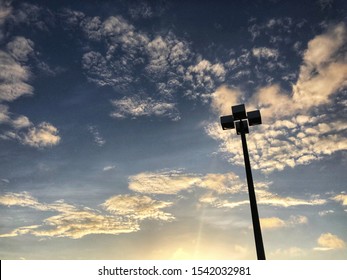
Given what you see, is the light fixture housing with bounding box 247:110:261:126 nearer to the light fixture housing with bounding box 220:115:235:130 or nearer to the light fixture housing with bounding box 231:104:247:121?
the light fixture housing with bounding box 231:104:247:121

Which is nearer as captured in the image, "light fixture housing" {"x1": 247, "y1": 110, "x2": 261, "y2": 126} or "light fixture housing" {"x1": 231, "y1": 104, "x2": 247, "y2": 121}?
"light fixture housing" {"x1": 231, "y1": 104, "x2": 247, "y2": 121}

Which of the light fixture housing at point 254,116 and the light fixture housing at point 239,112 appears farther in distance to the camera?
the light fixture housing at point 254,116

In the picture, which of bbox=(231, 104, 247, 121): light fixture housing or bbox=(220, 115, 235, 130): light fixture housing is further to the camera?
bbox=(220, 115, 235, 130): light fixture housing

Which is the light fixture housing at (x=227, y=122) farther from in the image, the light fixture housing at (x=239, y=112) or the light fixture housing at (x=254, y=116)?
the light fixture housing at (x=254, y=116)

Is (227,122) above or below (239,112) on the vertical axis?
A: below

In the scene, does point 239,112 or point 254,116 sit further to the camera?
point 254,116

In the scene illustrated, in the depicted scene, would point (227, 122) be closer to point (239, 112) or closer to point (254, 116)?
point (239, 112)

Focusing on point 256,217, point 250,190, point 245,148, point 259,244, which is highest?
point 245,148

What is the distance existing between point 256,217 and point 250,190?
678mm
